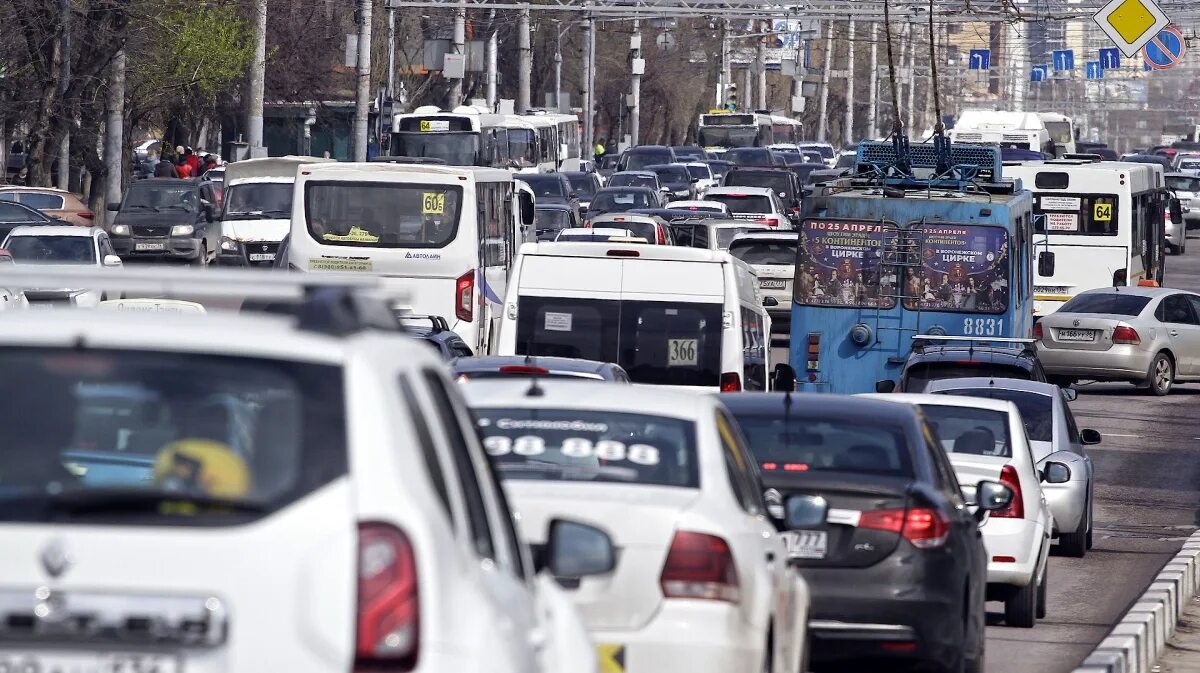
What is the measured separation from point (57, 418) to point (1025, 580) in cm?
891

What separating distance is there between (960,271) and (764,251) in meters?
9.43

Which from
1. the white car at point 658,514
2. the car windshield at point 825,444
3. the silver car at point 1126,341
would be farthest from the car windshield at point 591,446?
the silver car at point 1126,341

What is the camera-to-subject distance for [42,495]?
361 centimetres

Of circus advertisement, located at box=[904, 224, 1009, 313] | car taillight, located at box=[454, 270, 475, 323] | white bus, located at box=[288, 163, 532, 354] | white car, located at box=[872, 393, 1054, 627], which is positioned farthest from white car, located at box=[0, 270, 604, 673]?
white bus, located at box=[288, 163, 532, 354]

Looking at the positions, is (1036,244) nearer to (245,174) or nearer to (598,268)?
(245,174)

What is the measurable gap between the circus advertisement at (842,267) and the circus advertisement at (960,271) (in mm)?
365

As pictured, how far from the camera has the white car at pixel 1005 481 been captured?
39.2 ft

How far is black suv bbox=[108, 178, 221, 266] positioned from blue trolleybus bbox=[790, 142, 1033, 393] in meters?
19.2

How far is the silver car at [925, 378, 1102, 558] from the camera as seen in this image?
1472cm

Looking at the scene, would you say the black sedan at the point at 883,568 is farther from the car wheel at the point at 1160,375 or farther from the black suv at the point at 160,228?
the black suv at the point at 160,228

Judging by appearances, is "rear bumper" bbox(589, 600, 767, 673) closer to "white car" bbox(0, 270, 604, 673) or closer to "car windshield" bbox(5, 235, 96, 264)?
"white car" bbox(0, 270, 604, 673)

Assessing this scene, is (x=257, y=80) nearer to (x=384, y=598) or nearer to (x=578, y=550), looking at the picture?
(x=578, y=550)

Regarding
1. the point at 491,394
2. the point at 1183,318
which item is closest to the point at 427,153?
the point at 1183,318

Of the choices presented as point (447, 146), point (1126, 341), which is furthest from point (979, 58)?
point (1126, 341)
